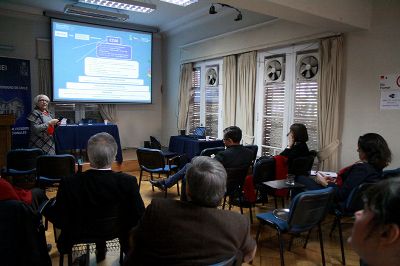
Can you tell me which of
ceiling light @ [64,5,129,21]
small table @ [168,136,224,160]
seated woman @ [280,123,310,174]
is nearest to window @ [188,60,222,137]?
small table @ [168,136,224,160]

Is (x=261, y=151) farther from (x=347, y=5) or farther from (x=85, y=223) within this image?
(x=85, y=223)

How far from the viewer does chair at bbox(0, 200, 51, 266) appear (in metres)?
1.75

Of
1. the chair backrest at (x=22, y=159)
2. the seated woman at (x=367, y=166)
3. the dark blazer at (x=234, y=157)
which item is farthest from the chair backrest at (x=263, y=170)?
the chair backrest at (x=22, y=159)

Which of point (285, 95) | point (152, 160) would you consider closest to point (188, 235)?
point (152, 160)

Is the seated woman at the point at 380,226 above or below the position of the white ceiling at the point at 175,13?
below

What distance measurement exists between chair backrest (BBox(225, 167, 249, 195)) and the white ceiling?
285cm

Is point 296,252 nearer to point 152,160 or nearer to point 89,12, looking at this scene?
point 152,160

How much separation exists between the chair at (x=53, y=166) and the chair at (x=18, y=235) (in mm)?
1908

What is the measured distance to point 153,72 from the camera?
7.72m

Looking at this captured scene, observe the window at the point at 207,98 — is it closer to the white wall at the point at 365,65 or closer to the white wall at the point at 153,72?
the white wall at the point at 153,72

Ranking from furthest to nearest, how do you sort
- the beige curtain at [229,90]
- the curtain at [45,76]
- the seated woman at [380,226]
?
the curtain at [45,76], the beige curtain at [229,90], the seated woman at [380,226]

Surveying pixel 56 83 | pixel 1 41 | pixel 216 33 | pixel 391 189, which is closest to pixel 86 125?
pixel 56 83

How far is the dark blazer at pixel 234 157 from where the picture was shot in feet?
10.9

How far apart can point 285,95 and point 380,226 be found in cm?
431
